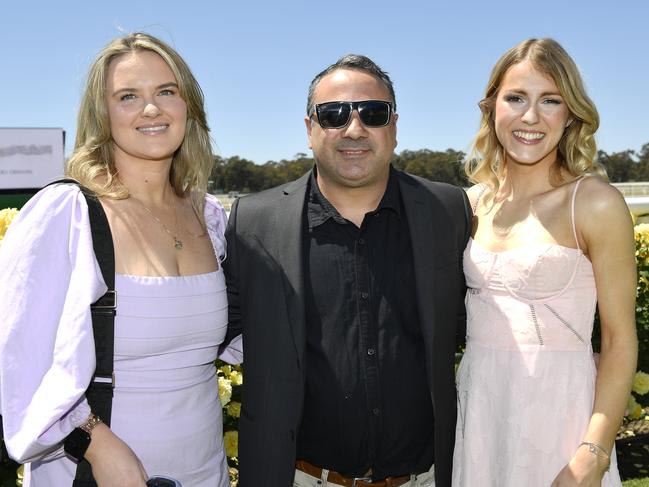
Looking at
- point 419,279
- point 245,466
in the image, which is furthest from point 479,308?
point 245,466

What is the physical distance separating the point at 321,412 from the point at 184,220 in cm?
102

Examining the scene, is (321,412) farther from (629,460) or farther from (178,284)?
(629,460)

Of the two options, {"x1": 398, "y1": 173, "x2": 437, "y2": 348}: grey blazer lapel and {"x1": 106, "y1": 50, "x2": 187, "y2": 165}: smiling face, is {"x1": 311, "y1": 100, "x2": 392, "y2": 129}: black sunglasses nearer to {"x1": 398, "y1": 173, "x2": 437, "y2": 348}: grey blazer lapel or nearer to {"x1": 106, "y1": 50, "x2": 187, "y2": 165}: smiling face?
{"x1": 398, "y1": 173, "x2": 437, "y2": 348}: grey blazer lapel

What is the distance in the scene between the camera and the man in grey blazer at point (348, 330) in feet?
9.47

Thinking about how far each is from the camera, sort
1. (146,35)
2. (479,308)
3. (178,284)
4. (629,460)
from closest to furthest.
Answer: (178,284)
(146,35)
(479,308)
(629,460)

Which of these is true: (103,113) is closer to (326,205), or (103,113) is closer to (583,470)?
(326,205)

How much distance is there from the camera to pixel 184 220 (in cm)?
302

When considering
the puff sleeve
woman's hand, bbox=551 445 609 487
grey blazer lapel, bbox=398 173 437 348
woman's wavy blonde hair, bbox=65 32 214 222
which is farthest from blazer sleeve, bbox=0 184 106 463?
woman's hand, bbox=551 445 609 487

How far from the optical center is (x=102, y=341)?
236cm

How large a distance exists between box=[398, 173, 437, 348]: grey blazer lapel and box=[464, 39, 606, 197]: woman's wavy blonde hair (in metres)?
0.49

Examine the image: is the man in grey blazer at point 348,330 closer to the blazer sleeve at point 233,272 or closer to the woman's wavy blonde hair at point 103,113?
the blazer sleeve at point 233,272

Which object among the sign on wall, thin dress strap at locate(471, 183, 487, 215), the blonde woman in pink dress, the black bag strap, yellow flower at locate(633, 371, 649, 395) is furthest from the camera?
the sign on wall

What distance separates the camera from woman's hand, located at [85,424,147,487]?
227cm

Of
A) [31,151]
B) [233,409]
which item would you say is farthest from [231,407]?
[31,151]
